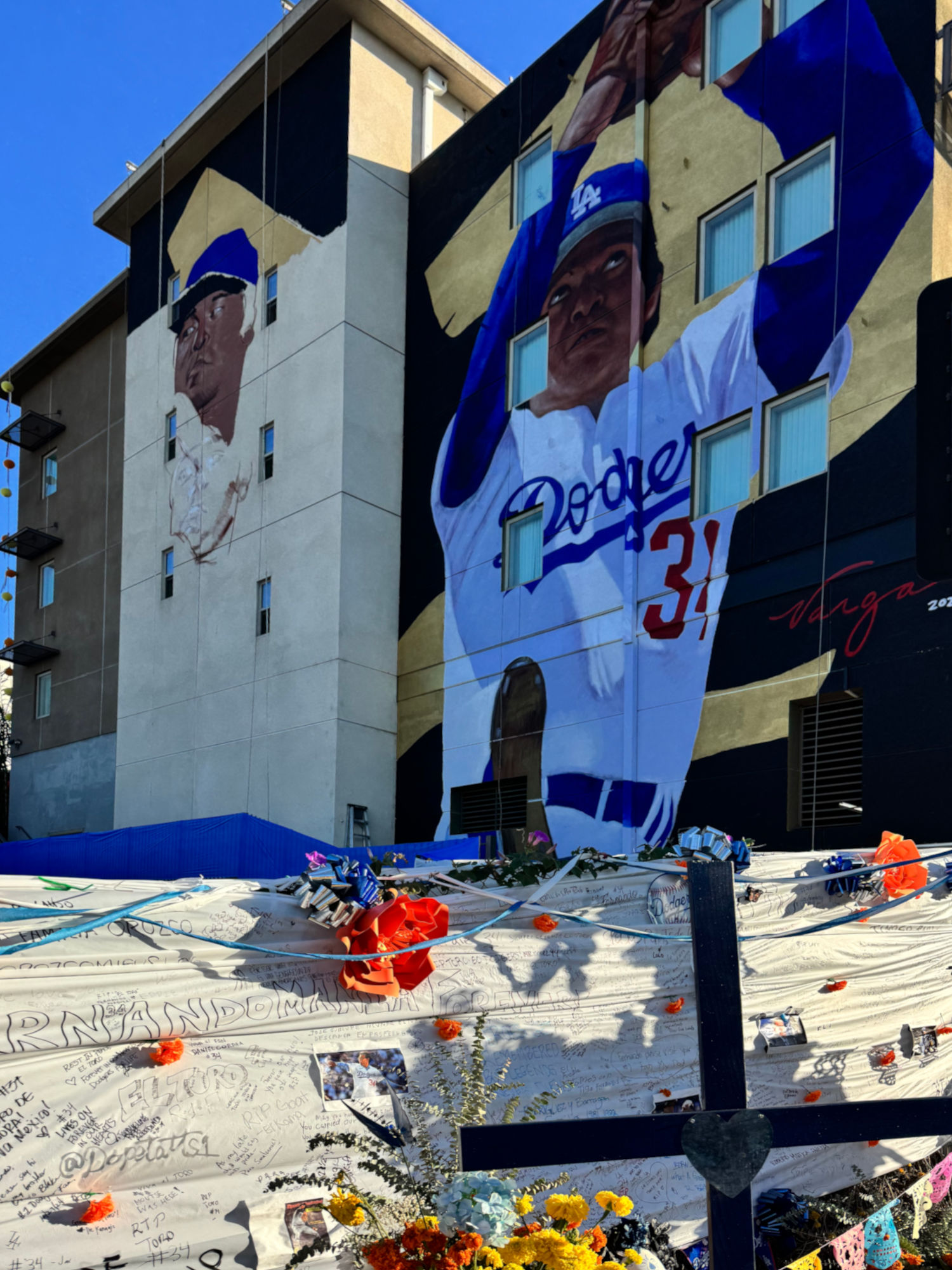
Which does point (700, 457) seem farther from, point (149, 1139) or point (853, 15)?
point (149, 1139)

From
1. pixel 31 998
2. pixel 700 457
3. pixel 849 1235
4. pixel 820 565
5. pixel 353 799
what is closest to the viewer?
pixel 31 998

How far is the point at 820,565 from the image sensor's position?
14.9 meters

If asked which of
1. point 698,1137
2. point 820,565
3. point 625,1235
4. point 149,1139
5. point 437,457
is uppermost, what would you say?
point 437,457

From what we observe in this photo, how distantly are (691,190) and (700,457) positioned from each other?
418 cm

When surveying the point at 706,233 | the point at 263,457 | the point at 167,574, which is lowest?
the point at 167,574

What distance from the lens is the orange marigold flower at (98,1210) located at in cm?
520

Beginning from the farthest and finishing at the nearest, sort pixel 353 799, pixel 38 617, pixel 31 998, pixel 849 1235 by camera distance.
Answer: pixel 38 617 → pixel 353 799 → pixel 849 1235 → pixel 31 998

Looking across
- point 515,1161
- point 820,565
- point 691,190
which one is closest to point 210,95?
point 691,190

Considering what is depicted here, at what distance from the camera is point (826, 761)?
14594 mm

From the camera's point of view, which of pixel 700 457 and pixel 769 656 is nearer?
pixel 769 656

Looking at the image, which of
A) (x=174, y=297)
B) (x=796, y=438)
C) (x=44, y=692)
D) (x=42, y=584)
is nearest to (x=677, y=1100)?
(x=796, y=438)

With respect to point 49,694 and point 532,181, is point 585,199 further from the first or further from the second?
point 49,694

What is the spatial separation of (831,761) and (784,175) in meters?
8.16
